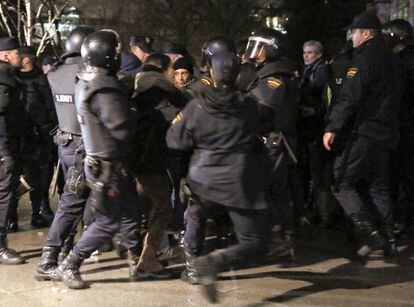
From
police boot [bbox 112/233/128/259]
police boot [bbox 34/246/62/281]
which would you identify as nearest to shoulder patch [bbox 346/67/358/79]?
police boot [bbox 112/233/128/259]

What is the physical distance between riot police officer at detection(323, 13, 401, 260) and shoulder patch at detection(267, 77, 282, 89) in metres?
0.66

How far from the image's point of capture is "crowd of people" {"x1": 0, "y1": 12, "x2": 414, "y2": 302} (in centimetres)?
473

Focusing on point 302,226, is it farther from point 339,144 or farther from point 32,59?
point 32,59

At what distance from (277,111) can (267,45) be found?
0.63 m

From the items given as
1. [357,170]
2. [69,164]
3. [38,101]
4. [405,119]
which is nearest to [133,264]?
[69,164]

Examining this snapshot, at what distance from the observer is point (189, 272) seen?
18.0 feet

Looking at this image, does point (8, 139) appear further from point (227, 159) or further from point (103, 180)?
point (227, 159)

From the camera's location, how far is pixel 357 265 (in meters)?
6.04

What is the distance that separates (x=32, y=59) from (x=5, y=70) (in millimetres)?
1637

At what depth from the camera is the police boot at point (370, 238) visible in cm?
595

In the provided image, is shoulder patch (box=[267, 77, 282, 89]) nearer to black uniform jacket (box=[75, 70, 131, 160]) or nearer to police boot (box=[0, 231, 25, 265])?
black uniform jacket (box=[75, 70, 131, 160])

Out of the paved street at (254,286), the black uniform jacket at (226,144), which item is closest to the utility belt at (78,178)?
the paved street at (254,286)

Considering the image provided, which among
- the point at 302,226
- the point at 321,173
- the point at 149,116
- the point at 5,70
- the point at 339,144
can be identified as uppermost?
the point at 5,70

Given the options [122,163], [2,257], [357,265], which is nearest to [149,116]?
[122,163]
